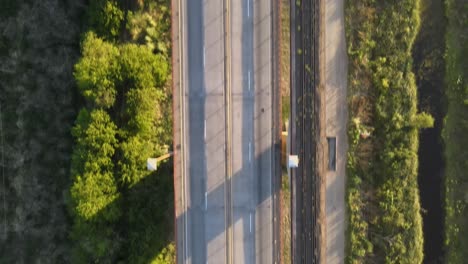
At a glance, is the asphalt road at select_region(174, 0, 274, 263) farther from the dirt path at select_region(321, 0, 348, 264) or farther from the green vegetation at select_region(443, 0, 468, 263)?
the green vegetation at select_region(443, 0, 468, 263)

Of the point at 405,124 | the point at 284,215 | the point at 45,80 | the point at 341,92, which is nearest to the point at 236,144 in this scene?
the point at 284,215

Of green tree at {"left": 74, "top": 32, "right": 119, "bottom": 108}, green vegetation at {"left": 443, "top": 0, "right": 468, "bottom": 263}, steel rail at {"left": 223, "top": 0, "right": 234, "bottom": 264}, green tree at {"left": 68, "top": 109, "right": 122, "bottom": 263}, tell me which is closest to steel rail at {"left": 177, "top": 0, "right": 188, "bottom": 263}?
steel rail at {"left": 223, "top": 0, "right": 234, "bottom": 264}

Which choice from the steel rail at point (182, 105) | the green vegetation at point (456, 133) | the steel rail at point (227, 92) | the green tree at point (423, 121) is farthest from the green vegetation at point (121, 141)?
the green vegetation at point (456, 133)

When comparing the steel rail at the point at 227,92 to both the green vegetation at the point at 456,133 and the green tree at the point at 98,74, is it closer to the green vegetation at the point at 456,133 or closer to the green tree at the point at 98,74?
the green tree at the point at 98,74

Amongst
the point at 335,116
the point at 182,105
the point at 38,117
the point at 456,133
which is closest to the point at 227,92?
the point at 182,105

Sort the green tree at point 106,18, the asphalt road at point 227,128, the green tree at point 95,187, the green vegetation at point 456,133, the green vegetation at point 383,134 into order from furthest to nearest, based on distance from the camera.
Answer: the green vegetation at point 456,133 < the green vegetation at point 383,134 < the green tree at point 106,18 < the green tree at point 95,187 < the asphalt road at point 227,128

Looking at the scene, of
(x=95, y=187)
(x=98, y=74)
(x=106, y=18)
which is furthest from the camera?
(x=106, y=18)

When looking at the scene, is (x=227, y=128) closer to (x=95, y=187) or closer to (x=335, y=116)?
(x=335, y=116)
